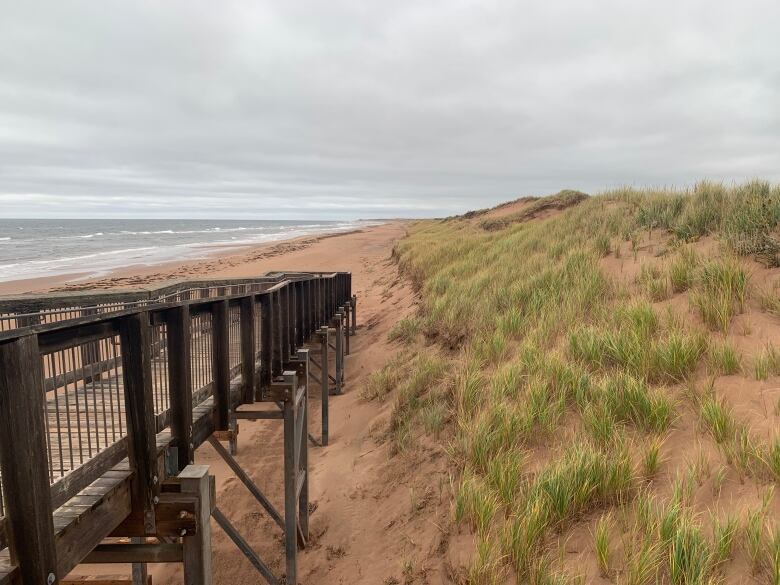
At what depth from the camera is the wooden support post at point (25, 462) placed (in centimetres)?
216

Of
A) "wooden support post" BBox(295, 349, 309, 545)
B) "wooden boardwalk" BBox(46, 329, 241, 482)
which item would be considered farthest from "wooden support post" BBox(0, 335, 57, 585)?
"wooden support post" BBox(295, 349, 309, 545)

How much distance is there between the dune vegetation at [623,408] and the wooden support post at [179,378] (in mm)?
2534

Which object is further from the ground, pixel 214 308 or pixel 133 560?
pixel 214 308

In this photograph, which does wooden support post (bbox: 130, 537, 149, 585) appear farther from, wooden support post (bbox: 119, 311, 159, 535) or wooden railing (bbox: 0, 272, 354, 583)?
wooden support post (bbox: 119, 311, 159, 535)

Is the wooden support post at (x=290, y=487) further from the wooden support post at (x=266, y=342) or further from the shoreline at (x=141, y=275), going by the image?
the shoreline at (x=141, y=275)

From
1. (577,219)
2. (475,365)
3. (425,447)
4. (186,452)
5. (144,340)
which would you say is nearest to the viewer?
(144,340)

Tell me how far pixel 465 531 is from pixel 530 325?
428 centimetres

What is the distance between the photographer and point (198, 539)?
133 inches

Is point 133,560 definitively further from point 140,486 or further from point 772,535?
point 772,535

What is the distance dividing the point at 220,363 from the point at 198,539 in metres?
1.73

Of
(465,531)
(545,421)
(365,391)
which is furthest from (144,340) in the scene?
(365,391)

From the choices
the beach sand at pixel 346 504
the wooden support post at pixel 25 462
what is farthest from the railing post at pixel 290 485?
the wooden support post at pixel 25 462

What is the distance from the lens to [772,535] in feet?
10.5

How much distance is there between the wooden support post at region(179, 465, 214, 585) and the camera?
11.0 ft
